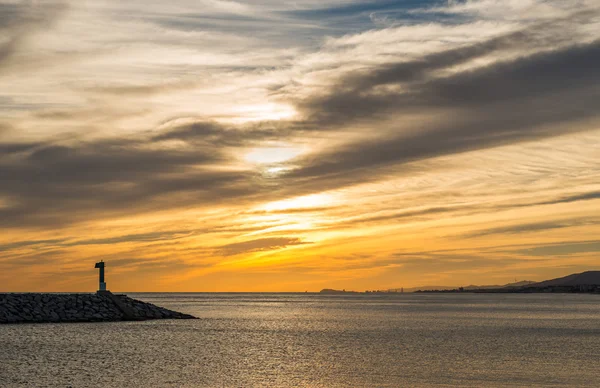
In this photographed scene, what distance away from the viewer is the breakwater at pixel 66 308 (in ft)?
275

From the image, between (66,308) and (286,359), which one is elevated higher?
(66,308)

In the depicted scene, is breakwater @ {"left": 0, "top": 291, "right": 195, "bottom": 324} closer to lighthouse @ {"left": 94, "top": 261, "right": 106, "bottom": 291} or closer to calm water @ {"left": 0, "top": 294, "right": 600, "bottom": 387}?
lighthouse @ {"left": 94, "top": 261, "right": 106, "bottom": 291}

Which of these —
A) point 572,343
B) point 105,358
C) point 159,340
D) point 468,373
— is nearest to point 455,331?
point 572,343

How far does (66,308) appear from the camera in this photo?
287 feet

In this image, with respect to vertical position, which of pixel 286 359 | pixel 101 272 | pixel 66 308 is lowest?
pixel 286 359

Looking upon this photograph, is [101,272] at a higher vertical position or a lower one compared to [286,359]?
higher

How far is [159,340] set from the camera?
6397 centimetres

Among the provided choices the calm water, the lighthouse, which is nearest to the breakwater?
the lighthouse

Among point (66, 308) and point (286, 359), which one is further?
Result: point (66, 308)

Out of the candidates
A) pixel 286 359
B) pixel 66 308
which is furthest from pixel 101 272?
pixel 286 359

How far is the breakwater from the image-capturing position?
83.9 m

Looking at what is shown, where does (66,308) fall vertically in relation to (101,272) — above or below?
below

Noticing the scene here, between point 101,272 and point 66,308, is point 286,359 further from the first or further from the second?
point 66,308

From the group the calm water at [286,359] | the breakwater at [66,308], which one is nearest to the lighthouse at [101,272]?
the breakwater at [66,308]
